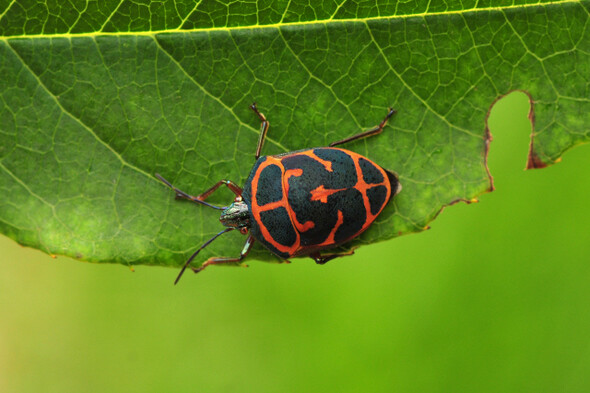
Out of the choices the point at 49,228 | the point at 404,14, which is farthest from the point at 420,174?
the point at 49,228

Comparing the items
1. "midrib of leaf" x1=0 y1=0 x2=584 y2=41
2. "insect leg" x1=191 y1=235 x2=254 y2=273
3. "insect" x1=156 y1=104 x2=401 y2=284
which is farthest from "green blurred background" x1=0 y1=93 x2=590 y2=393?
"insect leg" x1=191 y1=235 x2=254 y2=273

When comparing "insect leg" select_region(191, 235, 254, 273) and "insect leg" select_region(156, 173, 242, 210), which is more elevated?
"insect leg" select_region(156, 173, 242, 210)

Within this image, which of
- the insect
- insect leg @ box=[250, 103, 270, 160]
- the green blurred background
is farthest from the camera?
the green blurred background

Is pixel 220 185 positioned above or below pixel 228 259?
above

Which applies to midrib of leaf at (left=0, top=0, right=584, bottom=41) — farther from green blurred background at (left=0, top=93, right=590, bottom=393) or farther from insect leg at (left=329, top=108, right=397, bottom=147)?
green blurred background at (left=0, top=93, right=590, bottom=393)

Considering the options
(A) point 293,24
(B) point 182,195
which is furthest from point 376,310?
(A) point 293,24

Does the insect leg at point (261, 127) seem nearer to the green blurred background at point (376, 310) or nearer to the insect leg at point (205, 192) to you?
the insect leg at point (205, 192)

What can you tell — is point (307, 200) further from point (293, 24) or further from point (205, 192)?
point (293, 24)
